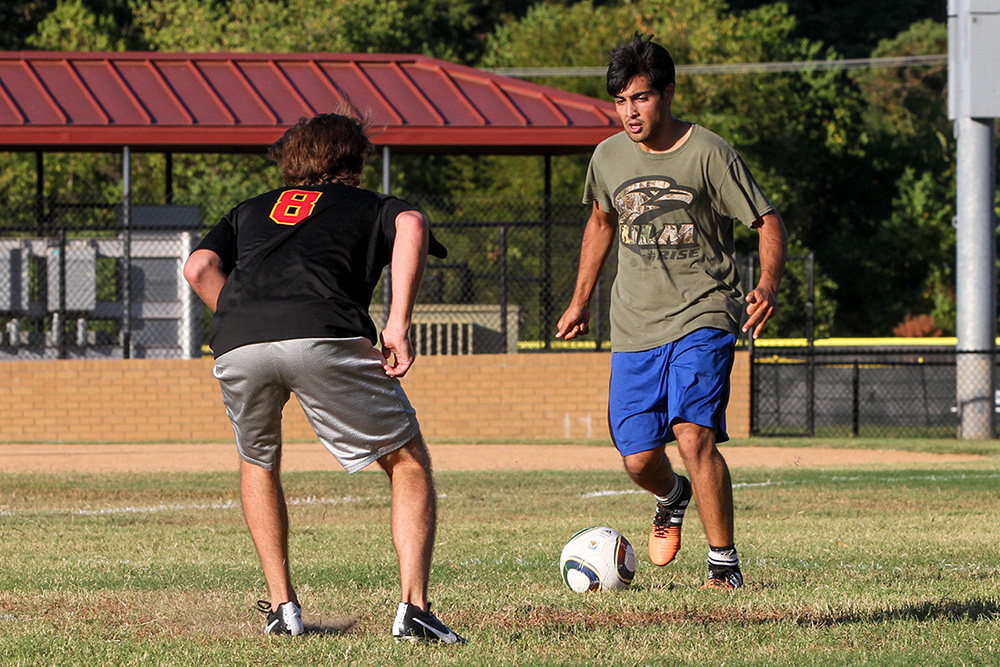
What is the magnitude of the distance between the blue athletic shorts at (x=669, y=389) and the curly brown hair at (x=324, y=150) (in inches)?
64.6

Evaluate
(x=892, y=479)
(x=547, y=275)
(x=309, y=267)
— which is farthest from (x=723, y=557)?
(x=547, y=275)

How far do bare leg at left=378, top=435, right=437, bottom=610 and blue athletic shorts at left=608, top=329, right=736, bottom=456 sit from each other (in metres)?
1.40

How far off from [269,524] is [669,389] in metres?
1.79

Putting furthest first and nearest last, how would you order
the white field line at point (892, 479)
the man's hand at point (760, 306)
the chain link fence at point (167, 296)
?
the chain link fence at point (167, 296)
the white field line at point (892, 479)
the man's hand at point (760, 306)

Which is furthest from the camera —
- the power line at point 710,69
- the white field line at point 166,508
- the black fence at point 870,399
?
the power line at point 710,69

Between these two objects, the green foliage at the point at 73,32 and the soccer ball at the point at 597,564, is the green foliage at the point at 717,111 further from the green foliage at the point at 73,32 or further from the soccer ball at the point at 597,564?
the soccer ball at the point at 597,564

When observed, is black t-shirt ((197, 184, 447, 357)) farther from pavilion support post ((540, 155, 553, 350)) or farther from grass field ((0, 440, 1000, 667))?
pavilion support post ((540, 155, 553, 350))

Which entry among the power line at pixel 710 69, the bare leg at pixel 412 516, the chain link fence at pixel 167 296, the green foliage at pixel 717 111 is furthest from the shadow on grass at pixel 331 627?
the power line at pixel 710 69

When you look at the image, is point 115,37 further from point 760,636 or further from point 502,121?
point 760,636

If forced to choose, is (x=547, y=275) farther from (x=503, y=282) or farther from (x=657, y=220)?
(x=657, y=220)

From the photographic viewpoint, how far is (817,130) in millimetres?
51250

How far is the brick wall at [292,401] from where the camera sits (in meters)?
16.6

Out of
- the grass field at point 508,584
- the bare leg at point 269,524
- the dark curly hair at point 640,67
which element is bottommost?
the grass field at point 508,584

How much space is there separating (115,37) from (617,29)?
17.0 metres
